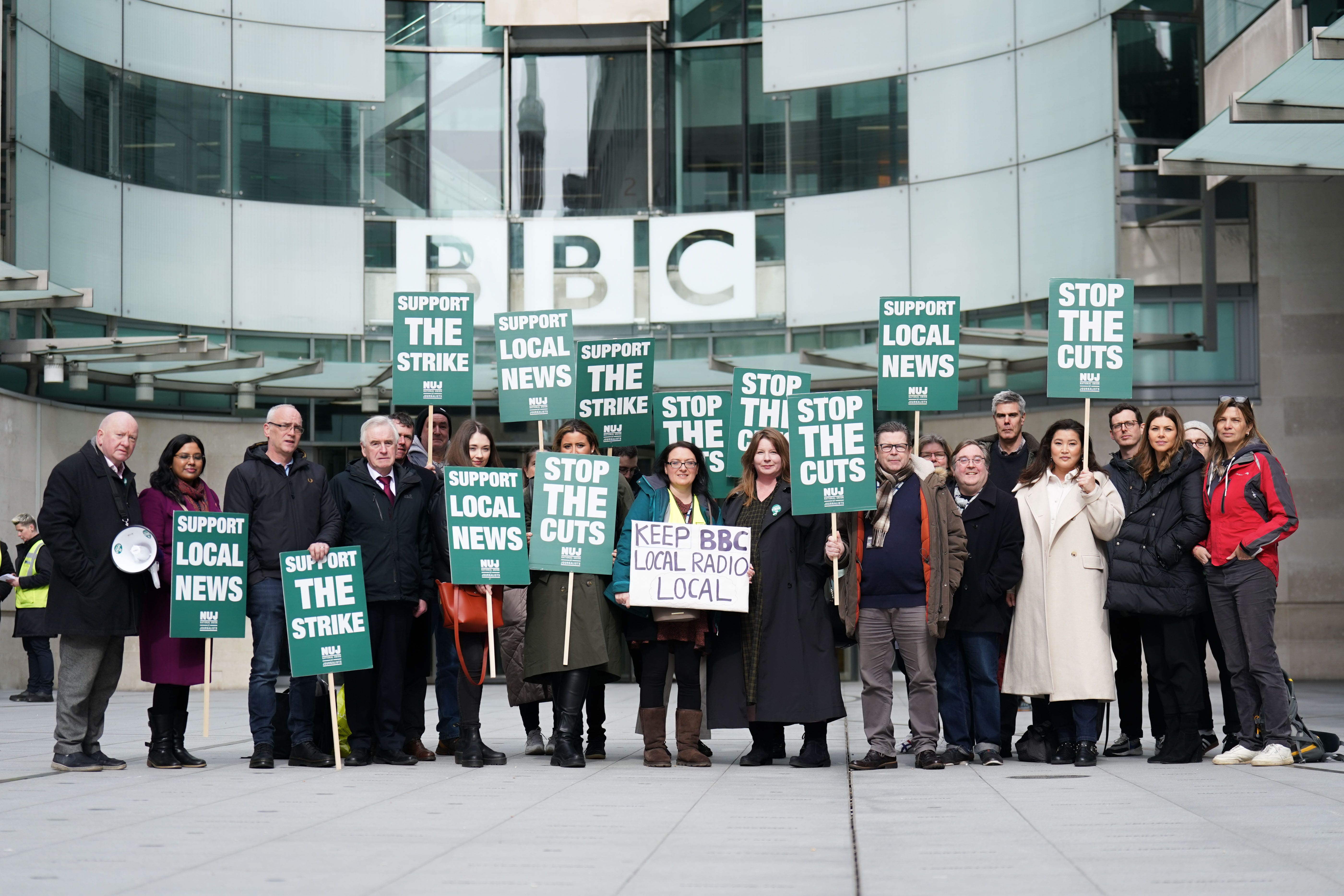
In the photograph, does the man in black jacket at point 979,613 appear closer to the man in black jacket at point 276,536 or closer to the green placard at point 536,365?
the green placard at point 536,365

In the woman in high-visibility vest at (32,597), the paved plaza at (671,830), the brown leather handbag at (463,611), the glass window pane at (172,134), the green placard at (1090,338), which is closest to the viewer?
the paved plaza at (671,830)

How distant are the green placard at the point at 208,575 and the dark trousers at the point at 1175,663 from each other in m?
5.31

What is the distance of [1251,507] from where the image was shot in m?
9.19

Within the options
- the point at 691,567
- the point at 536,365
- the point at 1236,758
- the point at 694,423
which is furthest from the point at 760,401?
the point at 1236,758

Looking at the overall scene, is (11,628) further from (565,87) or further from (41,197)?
(565,87)

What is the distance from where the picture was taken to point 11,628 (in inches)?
779

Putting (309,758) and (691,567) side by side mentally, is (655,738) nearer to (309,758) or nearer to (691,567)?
(691,567)

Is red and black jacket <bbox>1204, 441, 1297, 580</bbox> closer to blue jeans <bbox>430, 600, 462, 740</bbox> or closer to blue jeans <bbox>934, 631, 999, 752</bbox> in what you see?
blue jeans <bbox>934, 631, 999, 752</bbox>

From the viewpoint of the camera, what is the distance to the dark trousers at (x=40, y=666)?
17.2m

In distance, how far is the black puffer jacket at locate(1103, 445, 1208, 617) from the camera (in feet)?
31.0

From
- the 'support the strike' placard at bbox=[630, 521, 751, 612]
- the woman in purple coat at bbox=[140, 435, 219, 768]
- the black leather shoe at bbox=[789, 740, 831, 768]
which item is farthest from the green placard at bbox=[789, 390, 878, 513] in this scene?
the woman in purple coat at bbox=[140, 435, 219, 768]

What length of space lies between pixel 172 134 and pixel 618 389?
1132 centimetres

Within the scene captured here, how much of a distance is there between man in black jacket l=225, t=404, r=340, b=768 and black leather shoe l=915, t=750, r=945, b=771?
3.41 m

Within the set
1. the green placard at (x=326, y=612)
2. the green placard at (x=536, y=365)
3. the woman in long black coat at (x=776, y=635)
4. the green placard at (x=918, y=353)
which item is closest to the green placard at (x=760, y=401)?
the green placard at (x=918, y=353)
